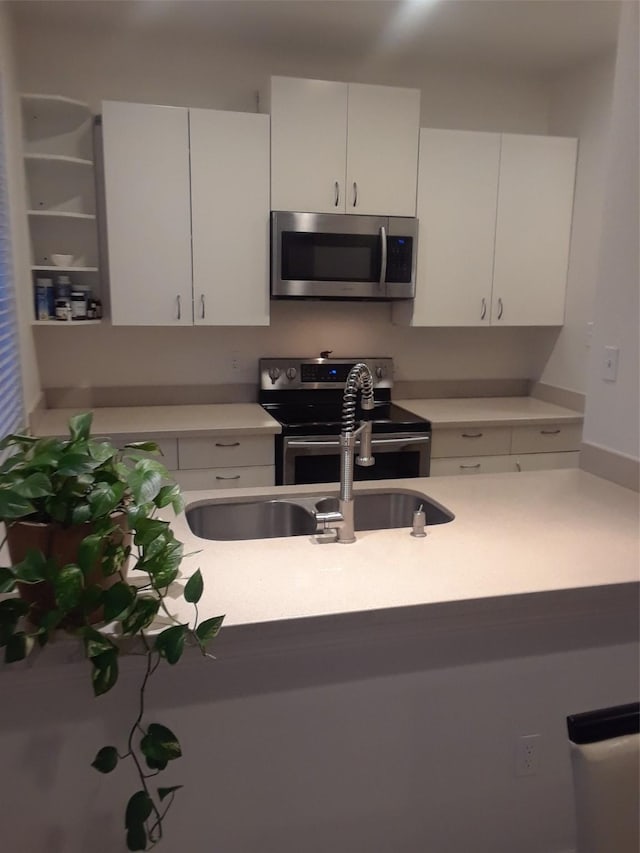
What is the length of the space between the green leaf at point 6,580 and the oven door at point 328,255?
227 centimetres

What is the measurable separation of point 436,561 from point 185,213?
2.14m

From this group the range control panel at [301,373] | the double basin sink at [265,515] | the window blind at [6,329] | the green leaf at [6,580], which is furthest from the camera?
the range control panel at [301,373]

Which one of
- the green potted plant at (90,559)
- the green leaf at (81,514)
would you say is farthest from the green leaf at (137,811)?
the green leaf at (81,514)

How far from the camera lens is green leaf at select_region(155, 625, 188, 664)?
3.51 feet

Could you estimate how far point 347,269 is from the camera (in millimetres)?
3162

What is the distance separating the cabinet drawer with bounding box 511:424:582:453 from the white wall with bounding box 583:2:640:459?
3.70ft

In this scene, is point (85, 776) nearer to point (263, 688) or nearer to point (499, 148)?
point (263, 688)

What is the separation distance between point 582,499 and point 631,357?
1.55 feet

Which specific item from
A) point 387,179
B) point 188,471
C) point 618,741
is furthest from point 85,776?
point 387,179

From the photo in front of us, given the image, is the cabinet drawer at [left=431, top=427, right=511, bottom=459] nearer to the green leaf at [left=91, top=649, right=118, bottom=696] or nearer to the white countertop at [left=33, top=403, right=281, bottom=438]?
the white countertop at [left=33, top=403, right=281, bottom=438]

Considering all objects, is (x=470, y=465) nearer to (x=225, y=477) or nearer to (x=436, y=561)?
(x=225, y=477)

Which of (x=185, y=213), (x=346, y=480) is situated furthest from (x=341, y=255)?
(x=346, y=480)

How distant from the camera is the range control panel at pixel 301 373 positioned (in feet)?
11.3

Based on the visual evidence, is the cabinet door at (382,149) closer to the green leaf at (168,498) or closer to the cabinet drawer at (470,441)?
the cabinet drawer at (470,441)
